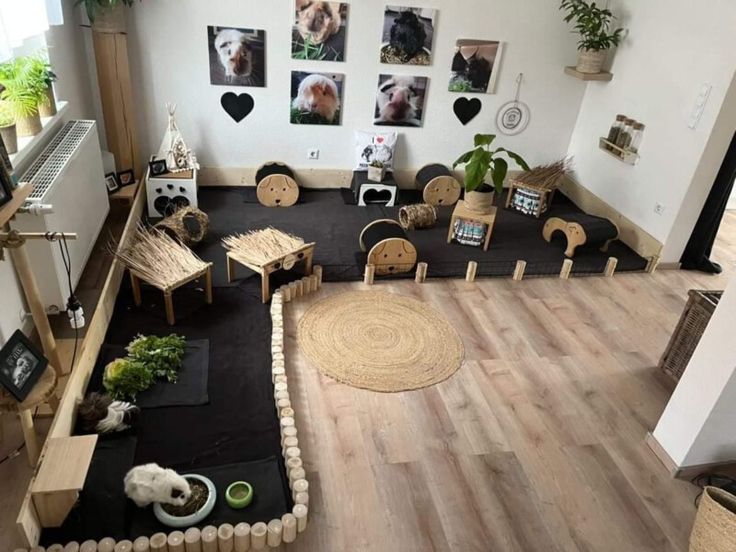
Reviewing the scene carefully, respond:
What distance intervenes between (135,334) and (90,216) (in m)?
1.09

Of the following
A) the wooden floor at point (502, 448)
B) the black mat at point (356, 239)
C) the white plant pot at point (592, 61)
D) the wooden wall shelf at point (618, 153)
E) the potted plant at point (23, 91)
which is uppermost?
the white plant pot at point (592, 61)

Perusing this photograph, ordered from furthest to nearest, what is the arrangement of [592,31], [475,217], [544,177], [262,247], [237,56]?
[544,177] → [592,31] → [237,56] → [475,217] → [262,247]

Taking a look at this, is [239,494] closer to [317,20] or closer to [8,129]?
[8,129]

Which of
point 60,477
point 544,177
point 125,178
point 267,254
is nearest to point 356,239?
point 267,254

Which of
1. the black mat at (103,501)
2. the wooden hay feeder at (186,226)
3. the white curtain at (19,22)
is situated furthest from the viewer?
the wooden hay feeder at (186,226)

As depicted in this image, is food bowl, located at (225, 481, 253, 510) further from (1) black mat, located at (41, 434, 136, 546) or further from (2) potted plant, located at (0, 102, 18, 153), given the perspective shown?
(2) potted plant, located at (0, 102, 18, 153)

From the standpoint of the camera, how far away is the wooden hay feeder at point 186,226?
14.0 ft

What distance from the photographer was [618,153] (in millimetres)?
5312

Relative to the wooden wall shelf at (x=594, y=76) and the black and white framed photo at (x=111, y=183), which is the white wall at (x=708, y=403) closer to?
the wooden wall shelf at (x=594, y=76)

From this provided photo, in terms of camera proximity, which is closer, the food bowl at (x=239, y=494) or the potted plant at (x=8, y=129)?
the food bowl at (x=239, y=494)

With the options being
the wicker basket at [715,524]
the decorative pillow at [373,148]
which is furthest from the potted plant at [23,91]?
the wicker basket at [715,524]

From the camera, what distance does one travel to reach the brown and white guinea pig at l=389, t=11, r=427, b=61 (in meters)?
5.11

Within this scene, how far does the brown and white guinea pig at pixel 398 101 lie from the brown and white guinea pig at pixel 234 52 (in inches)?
49.4

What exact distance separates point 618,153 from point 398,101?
7.07 feet
